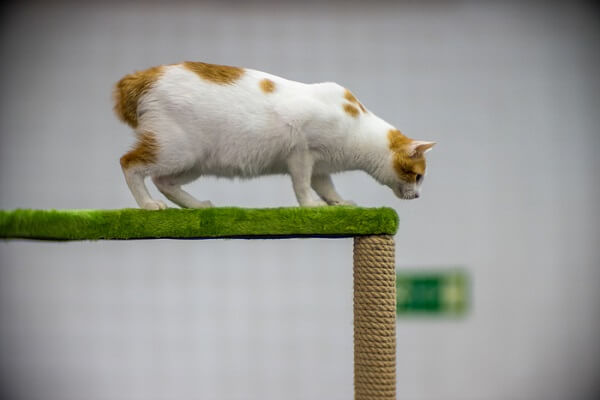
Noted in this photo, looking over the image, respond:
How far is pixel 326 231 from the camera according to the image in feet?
3.71

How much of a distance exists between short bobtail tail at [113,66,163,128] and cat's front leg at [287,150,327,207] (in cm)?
31

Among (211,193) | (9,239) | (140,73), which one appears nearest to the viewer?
(9,239)

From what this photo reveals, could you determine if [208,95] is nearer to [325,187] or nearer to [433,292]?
[325,187]

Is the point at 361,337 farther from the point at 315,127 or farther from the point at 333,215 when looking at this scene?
the point at 315,127

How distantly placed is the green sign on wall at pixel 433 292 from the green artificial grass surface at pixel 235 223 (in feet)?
3.11

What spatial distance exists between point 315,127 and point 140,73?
0.37 m

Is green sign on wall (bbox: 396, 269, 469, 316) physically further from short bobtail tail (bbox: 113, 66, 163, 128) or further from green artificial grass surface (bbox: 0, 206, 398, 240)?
short bobtail tail (bbox: 113, 66, 163, 128)

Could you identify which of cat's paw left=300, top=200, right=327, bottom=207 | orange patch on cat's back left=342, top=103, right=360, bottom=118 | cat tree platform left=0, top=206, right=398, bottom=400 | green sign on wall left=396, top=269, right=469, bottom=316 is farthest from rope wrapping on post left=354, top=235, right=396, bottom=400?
green sign on wall left=396, top=269, right=469, bottom=316

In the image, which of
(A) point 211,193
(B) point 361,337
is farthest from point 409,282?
(B) point 361,337

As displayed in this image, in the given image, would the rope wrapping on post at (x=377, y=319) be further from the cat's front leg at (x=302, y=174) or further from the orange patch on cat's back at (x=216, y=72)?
the orange patch on cat's back at (x=216, y=72)

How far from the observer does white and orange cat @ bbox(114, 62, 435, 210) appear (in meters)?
1.15

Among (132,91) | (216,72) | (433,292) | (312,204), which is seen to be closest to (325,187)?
(312,204)

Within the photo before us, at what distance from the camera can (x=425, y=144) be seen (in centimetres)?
119

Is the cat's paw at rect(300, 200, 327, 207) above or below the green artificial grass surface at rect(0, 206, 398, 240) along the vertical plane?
above
